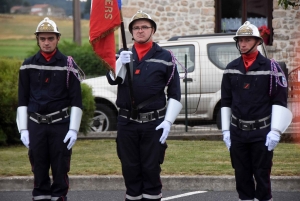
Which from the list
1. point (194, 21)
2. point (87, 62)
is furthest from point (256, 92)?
point (87, 62)

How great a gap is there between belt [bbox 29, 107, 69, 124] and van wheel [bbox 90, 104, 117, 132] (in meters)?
7.18

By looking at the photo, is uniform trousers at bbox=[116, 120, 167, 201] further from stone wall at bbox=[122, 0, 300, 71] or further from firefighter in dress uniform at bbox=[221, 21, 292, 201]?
stone wall at bbox=[122, 0, 300, 71]

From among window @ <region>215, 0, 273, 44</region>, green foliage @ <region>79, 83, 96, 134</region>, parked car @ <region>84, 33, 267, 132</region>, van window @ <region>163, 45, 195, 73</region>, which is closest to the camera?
green foliage @ <region>79, 83, 96, 134</region>

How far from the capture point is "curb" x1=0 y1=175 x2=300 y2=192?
33.6ft

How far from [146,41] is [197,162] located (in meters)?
3.79

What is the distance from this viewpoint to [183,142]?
13836 millimetres

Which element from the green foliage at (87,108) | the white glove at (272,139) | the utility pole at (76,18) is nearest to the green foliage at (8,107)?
the green foliage at (87,108)

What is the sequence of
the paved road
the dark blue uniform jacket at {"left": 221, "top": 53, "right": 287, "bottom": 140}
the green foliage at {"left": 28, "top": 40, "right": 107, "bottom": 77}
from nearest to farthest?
the dark blue uniform jacket at {"left": 221, "top": 53, "right": 287, "bottom": 140}
the paved road
the green foliage at {"left": 28, "top": 40, "right": 107, "bottom": 77}

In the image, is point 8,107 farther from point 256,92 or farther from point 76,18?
point 76,18

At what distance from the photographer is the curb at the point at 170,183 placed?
33.6 feet

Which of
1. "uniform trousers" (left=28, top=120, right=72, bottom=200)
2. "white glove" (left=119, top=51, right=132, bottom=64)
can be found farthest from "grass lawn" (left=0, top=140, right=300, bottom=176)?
"white glove" (left=119, top=51, right=132, bottom=64)

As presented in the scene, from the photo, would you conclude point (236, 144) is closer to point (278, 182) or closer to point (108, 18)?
point (108, 18)

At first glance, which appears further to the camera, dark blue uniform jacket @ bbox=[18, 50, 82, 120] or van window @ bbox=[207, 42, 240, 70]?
van window @ bbox=[207, 42, 240, 70]

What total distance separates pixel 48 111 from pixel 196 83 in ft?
24.3
